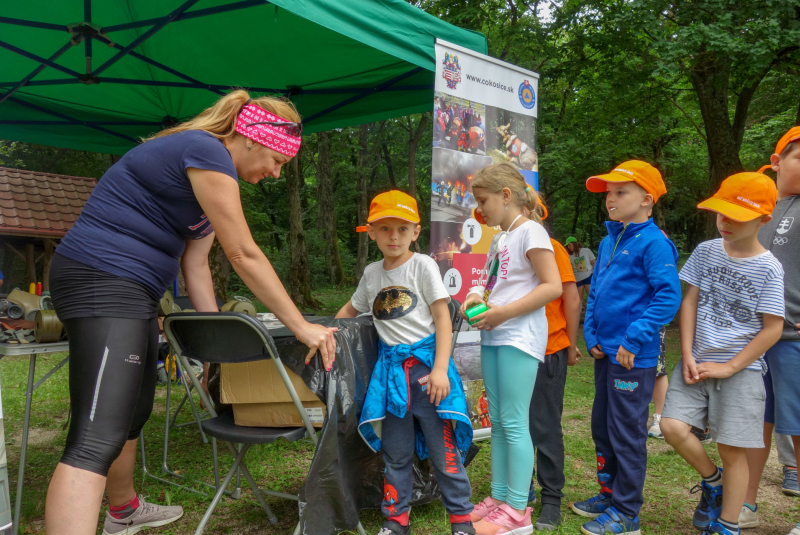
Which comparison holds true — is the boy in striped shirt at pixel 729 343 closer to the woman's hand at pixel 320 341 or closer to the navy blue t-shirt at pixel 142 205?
the woman's hand at pixel 320 341

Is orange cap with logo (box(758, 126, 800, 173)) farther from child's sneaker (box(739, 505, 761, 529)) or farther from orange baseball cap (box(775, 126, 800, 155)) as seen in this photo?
child's sneaker (box(739, 505, 761, 529))

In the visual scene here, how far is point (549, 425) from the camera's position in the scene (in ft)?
8.50

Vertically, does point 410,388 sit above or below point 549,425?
above

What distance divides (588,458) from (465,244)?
5.28ft

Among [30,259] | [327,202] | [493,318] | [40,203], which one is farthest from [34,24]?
[327,202]

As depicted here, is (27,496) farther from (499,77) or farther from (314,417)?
(499,77)

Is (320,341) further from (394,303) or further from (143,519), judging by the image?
(143,519)

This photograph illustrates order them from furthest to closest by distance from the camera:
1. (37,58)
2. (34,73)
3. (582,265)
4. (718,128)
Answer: (582,265)
(718,128)
(34,73)
(37,58)

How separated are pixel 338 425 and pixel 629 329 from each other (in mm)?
1277

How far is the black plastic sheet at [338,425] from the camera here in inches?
77.9

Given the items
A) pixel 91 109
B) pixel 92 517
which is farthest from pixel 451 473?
pixel 91 109

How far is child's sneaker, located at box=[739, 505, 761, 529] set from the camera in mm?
2525

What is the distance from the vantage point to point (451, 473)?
2.23m

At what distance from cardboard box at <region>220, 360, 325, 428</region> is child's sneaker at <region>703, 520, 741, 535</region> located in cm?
172
